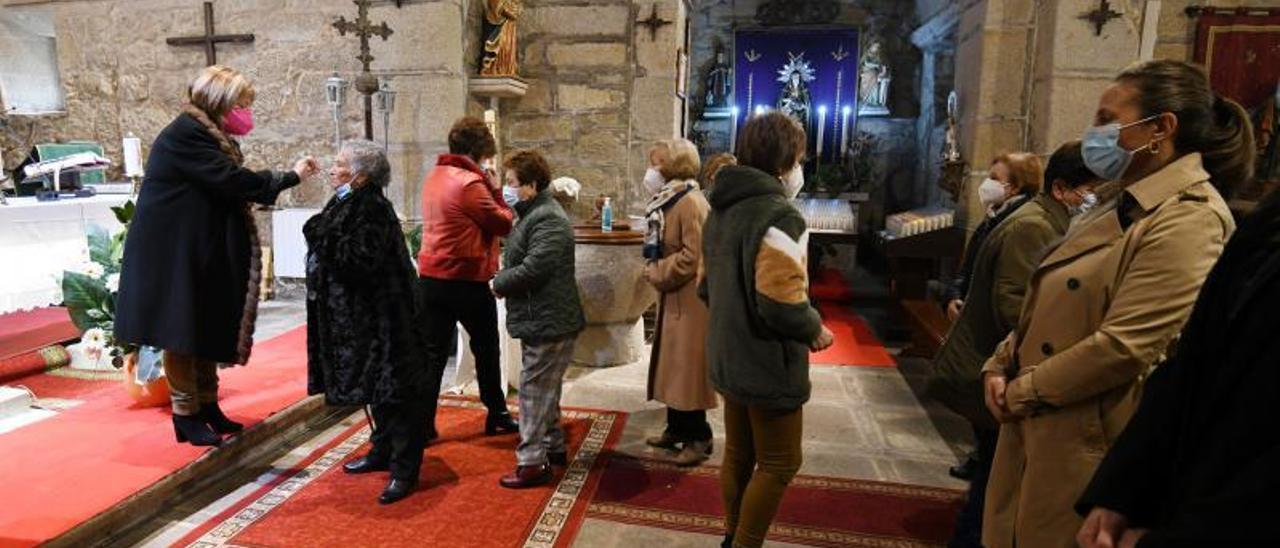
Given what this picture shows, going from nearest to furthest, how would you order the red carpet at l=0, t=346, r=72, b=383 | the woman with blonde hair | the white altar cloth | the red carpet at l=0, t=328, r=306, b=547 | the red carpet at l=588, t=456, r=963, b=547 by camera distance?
the red carpet at l=0, t=328, r=306, b=547
the red carpet at l=588, t=456, r=963, b=547
the woman with blonde hair
the red carpet at l=0, t=346, r=72, b=383
the white altar cloth

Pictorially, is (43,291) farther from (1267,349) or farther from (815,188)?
(815,188)

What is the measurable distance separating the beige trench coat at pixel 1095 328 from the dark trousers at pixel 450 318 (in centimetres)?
218

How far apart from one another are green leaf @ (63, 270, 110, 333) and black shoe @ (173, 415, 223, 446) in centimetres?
100

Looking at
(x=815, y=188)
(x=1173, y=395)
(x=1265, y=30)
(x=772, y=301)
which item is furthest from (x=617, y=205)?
(x=1173, y=395)

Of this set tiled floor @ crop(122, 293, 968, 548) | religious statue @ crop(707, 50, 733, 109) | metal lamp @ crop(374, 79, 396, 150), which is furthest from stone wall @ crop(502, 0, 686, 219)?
religious statue @ crop(707, 50, 733, 109)

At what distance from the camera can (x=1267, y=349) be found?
2.86 ft

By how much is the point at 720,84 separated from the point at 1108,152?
7597 millimetres

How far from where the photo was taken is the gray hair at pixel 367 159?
271cm

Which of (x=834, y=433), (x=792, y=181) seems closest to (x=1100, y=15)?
(x=834, y=433)

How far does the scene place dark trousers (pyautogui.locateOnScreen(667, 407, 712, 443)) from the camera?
11.1 ft

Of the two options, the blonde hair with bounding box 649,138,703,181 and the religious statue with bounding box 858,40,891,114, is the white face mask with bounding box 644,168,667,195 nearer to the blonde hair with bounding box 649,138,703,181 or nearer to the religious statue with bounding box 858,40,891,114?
the blonde hair with bounding box 649,138,703,181

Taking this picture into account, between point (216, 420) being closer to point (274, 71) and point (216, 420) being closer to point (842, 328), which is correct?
point (274, 71)

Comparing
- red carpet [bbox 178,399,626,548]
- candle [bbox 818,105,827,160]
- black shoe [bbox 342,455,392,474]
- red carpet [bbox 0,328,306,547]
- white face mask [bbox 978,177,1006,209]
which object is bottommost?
red carpet [bbox 178,399,626,548]

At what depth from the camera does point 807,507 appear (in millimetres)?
2912
